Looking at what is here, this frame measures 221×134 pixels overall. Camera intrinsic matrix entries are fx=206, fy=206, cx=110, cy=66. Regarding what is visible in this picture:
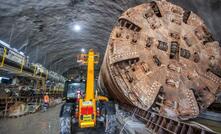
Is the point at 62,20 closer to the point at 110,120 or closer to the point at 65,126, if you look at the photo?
the point at 65,126

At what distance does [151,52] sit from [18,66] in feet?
23.7

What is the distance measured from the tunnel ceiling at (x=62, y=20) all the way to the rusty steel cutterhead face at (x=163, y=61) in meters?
1.28

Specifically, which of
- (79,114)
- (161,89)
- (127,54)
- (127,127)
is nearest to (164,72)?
(161,89)

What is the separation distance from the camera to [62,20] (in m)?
8.30

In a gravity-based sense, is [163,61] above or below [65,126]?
above

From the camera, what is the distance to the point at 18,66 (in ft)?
29.9

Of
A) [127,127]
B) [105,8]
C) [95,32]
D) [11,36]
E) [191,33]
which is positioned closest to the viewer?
[191,33]

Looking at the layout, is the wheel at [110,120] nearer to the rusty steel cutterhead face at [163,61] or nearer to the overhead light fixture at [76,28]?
the rusty steel cutterhead face at [163,61]

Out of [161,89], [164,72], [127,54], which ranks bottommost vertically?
[161,89]

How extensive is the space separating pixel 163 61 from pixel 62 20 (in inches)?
223

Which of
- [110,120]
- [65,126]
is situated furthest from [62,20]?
[110,120]

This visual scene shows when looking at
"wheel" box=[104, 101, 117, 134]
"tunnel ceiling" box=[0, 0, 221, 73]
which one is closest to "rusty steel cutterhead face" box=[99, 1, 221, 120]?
"wheel" box=[104, 101, 117, 134]

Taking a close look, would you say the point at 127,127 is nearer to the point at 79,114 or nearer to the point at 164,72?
the point at 79,114

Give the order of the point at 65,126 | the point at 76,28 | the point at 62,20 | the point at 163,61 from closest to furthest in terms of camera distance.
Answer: the point at 163,61 < the point at 65,126 < the point at 62,20 < the point at 76,28
